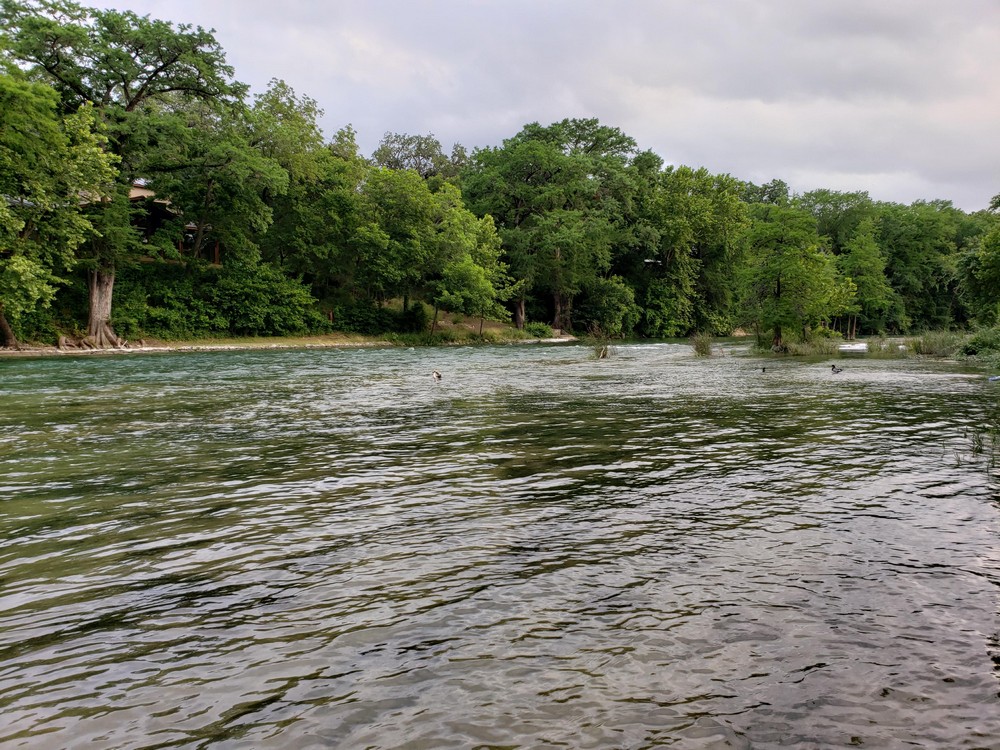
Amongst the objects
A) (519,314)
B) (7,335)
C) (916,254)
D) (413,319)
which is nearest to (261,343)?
(413,319)

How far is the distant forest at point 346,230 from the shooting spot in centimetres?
3978

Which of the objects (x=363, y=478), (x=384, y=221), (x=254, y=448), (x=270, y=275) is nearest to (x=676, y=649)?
(x=363, y=478)

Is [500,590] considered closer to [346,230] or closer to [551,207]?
[346,230]

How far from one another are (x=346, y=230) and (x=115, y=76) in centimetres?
2332

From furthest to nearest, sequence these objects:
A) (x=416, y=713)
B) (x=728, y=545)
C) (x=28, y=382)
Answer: (x=28, y=382)
(x=728, y=545)
(x=416, y=713)

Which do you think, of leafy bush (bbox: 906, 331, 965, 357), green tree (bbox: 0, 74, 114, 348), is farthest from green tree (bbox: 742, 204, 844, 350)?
green tree (bbox: 0, 74, 114, 348)

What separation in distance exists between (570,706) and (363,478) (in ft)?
21.0

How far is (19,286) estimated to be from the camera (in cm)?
3703

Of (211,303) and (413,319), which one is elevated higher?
(211,303)

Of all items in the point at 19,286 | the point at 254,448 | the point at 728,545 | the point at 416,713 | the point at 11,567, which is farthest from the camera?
the point at 19,286

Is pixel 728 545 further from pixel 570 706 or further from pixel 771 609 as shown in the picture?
pixel 570 706

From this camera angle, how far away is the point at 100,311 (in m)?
46.7

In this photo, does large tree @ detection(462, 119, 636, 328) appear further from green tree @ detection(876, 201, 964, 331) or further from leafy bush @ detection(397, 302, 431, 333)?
green tree @ detection(876, 201, 964, 331)

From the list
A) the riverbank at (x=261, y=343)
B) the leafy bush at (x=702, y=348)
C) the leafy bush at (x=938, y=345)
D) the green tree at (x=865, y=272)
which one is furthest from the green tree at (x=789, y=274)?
the green tree at (x=865, y=272)
